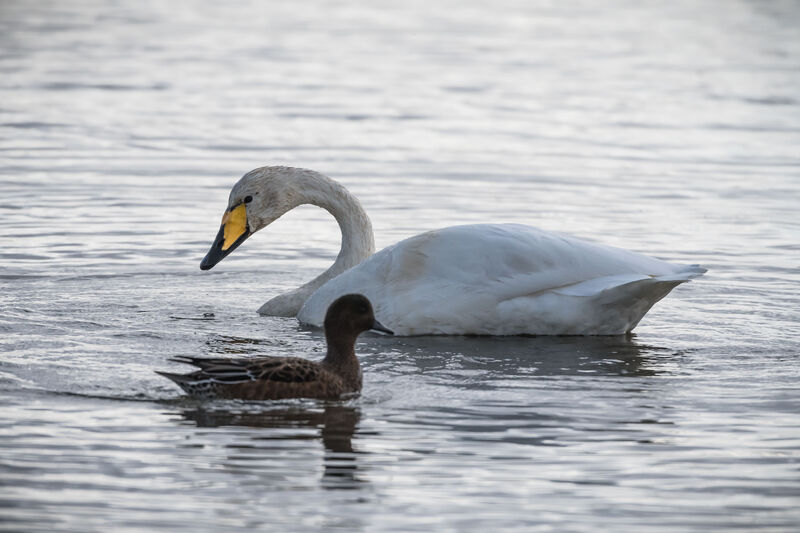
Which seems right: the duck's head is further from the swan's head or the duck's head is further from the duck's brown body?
the swan's head

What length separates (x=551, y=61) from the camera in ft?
79.0

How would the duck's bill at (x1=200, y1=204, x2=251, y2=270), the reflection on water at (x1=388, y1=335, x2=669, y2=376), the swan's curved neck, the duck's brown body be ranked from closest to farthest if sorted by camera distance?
the duck's brown body < the reflection on water at (x1=388, y1=335, x2=669, y2=376) < the duck's bill at (x1=200, y1=204, x2=251, y2=270) < the swan's curved neck

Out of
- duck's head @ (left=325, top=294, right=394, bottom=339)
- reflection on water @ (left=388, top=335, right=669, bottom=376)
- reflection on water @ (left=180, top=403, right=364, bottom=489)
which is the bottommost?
reflection on water @ (left=180, top=403, right=364, bottom=489)

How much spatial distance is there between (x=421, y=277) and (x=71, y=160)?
24.2 ft

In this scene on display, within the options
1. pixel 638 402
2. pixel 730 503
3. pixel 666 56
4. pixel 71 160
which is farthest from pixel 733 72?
pixel 730 503

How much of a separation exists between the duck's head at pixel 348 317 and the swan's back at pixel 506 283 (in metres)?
1.35

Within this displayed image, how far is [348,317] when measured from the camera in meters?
7.88

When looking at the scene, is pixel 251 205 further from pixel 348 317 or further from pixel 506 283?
pixel 348 317

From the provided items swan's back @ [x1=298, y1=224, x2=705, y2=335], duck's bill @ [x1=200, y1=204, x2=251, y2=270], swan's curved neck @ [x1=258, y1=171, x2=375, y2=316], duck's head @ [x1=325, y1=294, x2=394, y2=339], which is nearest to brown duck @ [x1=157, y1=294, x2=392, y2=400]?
duck's head @ [x1=325, y1=294, x2=394, y2=339]

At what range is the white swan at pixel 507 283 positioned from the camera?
915cm

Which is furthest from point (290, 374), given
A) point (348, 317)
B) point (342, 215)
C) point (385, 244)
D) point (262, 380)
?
point (385, 244)

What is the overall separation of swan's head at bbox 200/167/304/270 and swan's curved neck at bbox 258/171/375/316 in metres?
0.14

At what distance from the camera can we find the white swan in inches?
360

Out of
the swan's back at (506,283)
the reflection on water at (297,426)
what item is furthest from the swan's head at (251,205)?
the reflection on water at (297,426)
